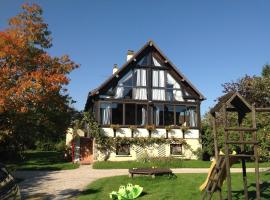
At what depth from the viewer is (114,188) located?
666 inches

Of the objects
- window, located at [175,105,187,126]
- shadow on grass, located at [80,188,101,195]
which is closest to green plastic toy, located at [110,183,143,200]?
shadow on grass, located at [80,188,101,195]

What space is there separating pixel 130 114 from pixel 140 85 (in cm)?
261

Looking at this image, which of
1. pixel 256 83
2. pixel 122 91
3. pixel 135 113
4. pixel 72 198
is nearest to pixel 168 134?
pixel 135 113

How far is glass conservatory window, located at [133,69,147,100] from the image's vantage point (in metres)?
32.7

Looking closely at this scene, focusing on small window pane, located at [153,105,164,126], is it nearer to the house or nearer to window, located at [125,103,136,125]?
the house

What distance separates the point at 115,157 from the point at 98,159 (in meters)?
1.40

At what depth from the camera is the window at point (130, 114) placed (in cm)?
3234

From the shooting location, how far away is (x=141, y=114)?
32.7 metres

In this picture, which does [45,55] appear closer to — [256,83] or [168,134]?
[168,134]

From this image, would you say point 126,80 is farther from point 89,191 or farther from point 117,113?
point 89,191

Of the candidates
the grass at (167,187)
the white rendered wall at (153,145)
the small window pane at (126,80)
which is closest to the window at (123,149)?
the white rendered wall at (153,145)

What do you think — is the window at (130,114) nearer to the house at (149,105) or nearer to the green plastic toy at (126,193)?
the house at (149,105)

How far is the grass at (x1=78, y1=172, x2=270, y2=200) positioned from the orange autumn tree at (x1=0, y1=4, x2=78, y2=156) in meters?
7.98

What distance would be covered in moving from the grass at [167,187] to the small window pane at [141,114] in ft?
42.3
